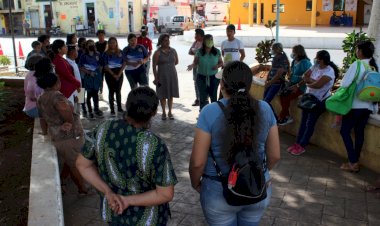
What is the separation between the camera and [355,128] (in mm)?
5164

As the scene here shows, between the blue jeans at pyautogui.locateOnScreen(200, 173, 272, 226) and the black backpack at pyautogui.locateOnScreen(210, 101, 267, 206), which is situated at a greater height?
the black backpack at pyautogui.locateOnScreen(210, 101, 267, 206)

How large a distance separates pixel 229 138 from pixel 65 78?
14.4 ft

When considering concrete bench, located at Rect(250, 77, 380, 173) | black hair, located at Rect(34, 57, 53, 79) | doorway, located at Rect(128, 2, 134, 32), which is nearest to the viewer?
black hair, located at Rect(34, 57, 53, 79)

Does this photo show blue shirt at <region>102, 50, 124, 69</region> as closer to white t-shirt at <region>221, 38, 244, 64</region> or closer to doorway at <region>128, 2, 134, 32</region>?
white t-shirt at <region>221, 38, 244, 64</region>

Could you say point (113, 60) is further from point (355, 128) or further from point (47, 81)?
point (355, 128)

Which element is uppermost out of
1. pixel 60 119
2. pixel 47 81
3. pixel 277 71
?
pixel 47 81

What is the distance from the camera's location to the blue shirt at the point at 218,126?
2406mm

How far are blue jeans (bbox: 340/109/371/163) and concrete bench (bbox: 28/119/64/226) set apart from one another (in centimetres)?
352

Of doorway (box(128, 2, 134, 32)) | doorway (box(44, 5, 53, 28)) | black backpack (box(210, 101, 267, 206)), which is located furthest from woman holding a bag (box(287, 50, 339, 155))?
doorway (box(44, 5, 53, 28))

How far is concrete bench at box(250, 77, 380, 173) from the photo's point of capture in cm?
523

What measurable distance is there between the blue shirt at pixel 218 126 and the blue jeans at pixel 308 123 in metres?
3.43

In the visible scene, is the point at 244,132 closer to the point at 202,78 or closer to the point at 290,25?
the point at 202,78

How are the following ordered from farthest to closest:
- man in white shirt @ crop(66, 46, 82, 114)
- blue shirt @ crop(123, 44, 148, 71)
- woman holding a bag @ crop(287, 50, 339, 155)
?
blue shirt @ crop(123, 44, 148, 71) < man in white shirt @ crop(66, 46, 82, 114) < woman holding a bag @ crop(287, 50, 339, 155)

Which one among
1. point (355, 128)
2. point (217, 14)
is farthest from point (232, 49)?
point (217, 14)
